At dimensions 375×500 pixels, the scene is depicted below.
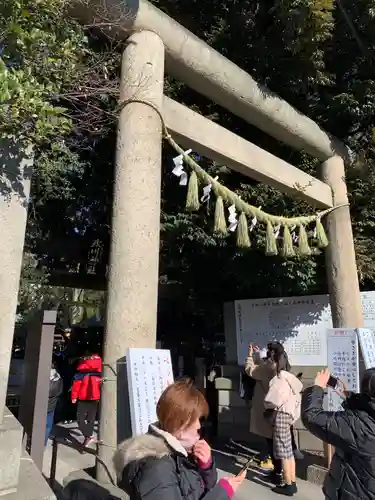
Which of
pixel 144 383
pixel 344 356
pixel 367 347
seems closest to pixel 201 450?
pixel 144 383

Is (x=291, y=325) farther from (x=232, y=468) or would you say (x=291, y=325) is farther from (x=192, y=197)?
(x=192, y=197)

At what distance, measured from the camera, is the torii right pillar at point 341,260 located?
211 inches

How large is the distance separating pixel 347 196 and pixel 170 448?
16.8ft

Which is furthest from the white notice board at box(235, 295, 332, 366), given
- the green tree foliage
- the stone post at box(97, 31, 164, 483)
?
the stone post at box(97, 31, 164, 483)

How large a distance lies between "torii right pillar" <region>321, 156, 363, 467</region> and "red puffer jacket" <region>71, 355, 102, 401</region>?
11.3ft

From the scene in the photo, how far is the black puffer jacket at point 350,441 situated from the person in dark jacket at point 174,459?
82cm

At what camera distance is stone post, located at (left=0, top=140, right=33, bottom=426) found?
8.37 feet

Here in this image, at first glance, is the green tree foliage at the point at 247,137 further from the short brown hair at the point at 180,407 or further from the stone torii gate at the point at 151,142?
the short brown hair at the point at 180,407

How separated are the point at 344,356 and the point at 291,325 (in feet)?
6.37

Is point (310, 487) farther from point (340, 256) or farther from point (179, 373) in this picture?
point (179, 373)

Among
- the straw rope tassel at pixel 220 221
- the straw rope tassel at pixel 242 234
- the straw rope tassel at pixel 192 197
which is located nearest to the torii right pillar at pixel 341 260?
the straw rope tassel at pixel 242 234

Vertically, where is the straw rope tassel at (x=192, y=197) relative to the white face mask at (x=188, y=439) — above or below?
above

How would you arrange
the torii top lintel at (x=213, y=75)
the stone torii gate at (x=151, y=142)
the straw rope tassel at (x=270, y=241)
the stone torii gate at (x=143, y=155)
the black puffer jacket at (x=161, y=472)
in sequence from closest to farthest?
the black puffer jacket at (x=161, y=472)
the stone torii gate at (x=143, y=155)
the stone torii gate at (x=151, y=142)
the torii top lintel at (x=213, y=75)
the straw rope tassel at (x=270, y=241)

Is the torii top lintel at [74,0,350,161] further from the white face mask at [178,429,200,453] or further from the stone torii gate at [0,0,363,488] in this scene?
the white face mask at [178,429,200,453]
